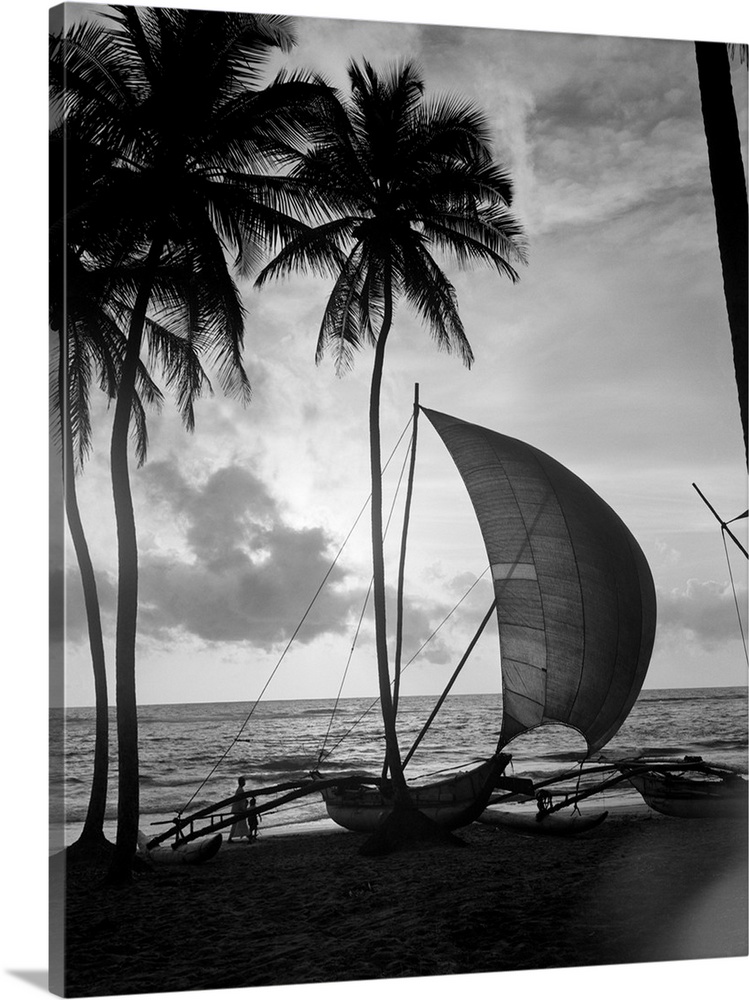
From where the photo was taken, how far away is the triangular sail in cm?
651

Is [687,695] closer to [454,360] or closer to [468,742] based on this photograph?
[468,742]

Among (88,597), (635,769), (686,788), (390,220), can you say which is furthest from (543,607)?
(88,597)

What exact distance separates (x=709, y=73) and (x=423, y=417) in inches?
92.9

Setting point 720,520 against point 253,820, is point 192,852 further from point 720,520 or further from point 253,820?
point 720,520

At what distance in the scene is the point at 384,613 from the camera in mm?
6312

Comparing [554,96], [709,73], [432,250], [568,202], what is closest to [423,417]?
[432,250]

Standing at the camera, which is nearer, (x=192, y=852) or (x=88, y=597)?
(x=88, y=597)

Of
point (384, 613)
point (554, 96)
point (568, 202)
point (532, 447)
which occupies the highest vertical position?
point (554, 96)

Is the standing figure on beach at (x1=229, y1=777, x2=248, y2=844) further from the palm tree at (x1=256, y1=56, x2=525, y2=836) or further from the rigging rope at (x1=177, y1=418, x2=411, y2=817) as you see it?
the palm tree at (x1=256, y1=56, x2=525, y2=836)

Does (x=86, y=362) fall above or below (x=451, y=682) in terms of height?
above

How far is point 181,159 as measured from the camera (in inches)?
247

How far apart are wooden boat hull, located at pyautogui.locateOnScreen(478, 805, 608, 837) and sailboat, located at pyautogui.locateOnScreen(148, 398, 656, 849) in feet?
0.28

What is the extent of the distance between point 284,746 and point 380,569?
92cm

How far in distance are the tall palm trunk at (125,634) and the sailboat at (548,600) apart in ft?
3.97
